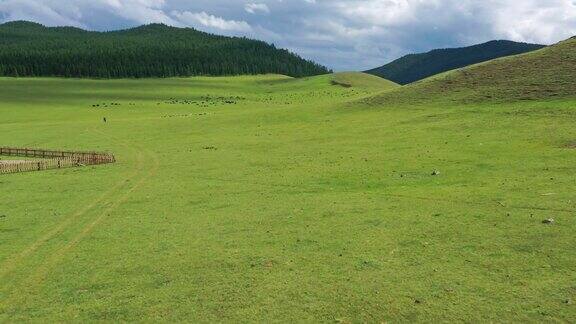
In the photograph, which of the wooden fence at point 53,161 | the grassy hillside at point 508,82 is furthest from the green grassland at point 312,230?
the grassy hillside at point 508,82

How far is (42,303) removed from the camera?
19812 mm

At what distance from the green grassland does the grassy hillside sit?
35.2 feet

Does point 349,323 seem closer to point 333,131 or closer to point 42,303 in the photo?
point 42,303

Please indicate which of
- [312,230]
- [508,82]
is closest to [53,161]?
[312,230]

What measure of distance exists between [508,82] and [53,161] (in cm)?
6545

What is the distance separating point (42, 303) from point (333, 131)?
178 ft

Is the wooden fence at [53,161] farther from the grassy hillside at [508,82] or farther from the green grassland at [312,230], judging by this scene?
the grassy hillside at [508,82]

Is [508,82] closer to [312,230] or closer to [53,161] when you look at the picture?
[53,161]

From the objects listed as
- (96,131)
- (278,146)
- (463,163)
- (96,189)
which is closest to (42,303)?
(96,189)

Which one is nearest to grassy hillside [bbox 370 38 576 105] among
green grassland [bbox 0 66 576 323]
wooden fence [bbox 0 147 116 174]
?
green grassland [bbox 0 66 576 323]

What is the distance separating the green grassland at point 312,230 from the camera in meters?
19.0

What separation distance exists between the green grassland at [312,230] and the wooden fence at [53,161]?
243 cm

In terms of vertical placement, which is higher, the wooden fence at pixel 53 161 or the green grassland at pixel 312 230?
the green grassland at pixel 312 230

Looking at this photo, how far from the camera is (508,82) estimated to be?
8212cm
